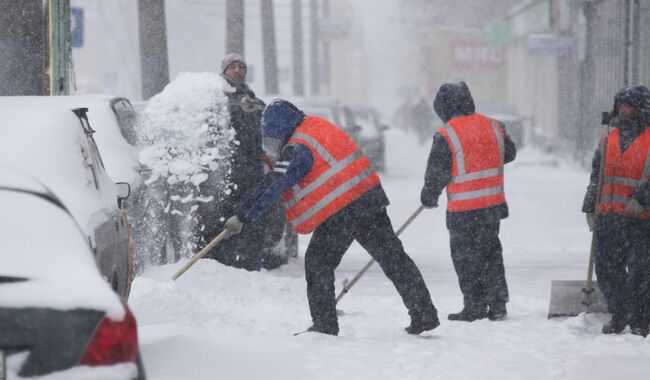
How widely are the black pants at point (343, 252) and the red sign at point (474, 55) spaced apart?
181 feet

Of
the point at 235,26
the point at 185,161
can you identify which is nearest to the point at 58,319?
the point at 185,161

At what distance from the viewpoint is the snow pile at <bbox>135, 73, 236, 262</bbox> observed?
32.2ft

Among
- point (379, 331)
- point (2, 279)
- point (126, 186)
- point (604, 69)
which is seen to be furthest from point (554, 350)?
point (604, 69)

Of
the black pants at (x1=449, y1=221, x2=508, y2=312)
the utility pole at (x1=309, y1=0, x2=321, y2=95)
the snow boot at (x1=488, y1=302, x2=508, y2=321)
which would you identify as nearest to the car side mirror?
the black pants at (x1=449, y1=221, x2=508, y2=312)

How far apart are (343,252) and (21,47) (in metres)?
5.38

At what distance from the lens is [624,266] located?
783cm

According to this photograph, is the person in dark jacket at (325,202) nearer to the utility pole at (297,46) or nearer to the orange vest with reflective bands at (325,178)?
the orange vest with reflective bands at (325,178)

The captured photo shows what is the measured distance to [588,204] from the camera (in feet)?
26.3

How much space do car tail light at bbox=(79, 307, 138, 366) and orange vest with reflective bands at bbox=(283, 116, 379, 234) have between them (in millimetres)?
3371

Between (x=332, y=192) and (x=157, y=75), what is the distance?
9.38m

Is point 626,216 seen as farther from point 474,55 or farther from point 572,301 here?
point 474,55

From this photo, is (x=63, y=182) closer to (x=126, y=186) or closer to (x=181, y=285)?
(x=126, y=186)

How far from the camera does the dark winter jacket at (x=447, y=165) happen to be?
828 cm

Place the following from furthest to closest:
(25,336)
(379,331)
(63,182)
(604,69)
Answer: (604,69) → (379,331) → (63,182) → (25,336)
